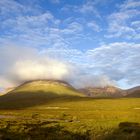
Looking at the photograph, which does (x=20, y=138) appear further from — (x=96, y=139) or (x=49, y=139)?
(x=96, y=139)

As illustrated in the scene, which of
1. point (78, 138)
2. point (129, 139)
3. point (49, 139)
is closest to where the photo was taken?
point (129, 139)

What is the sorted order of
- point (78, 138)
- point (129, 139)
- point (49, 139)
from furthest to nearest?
1. point (78, 138)
2. point (49, 139)
3. point (129, 139)

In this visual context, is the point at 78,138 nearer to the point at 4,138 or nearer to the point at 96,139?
the point at 96,139

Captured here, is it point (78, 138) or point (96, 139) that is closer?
point (96, 139)

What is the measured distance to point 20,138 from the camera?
30188mm

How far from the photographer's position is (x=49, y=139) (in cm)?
2961

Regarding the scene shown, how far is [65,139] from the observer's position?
30.5 metres

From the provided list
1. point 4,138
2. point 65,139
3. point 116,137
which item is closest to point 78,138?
point 65,139

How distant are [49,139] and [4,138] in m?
4.42

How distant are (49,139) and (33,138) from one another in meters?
1.69

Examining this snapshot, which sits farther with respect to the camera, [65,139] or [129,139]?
[65,139]

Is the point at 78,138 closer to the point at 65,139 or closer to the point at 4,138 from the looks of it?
the point at 65,139

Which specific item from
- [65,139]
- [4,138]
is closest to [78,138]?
[65,139]

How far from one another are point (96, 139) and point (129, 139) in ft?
10.2
